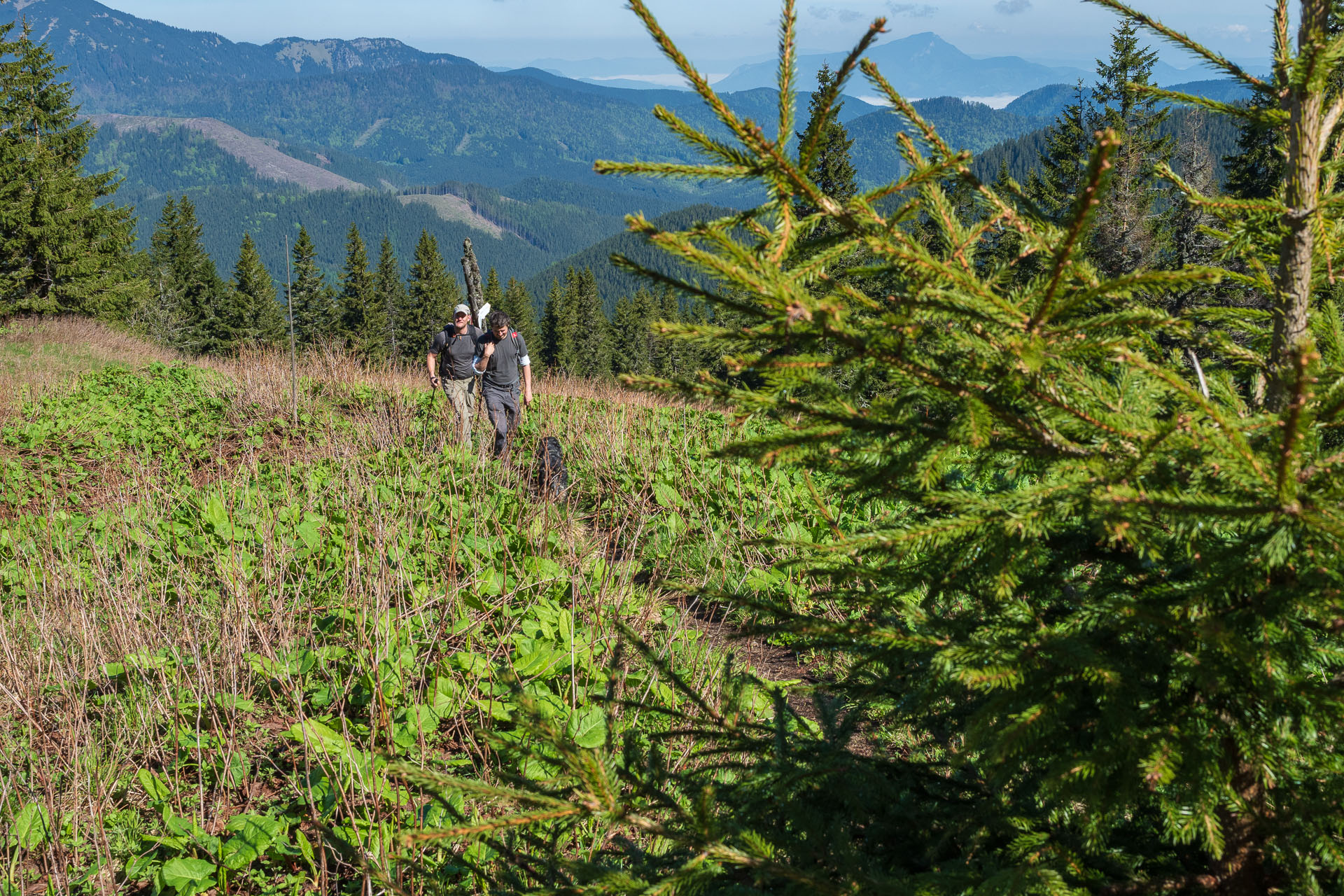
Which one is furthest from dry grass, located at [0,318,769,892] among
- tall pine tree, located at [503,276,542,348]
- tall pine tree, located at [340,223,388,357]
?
tall pine tree, located at [503,276,542,348]

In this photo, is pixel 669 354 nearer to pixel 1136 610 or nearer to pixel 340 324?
pixel 340 324

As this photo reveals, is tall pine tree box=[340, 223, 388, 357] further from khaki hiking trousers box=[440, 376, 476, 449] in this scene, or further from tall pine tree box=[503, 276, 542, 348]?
khaki hiking trousers box=[440, 376, 476, 449]

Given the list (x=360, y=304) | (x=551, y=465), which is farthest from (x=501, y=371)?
(x=360, y=304)

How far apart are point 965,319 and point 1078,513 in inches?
14.0

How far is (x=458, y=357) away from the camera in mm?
7320

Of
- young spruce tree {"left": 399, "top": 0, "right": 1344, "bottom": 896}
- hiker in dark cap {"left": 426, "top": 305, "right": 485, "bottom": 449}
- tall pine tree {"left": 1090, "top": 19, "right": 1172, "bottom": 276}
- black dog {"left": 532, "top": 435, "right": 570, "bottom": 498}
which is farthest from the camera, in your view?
tall pine tree {"left": 1090, "top": 19, "right": 1172, "bottom": 276}

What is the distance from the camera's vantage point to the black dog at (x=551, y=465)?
19.5ft

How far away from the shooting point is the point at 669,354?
6284 centimetres

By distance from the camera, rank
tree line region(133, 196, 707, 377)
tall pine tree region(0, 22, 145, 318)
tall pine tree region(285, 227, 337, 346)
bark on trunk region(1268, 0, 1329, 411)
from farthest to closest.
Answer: tall pine tree region(285, 227, 337, 346) < tree line region(133, 196, 707, 377) < tall pine tree region(0, 22, 145, 318) < bark on trunk region(1268, 0, 1329, 411)

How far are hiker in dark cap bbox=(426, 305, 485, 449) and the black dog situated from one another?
110 cm

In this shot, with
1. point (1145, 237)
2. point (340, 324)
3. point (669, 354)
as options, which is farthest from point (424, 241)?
point (1145, 237)

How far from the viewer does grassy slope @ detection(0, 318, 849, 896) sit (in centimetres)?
245

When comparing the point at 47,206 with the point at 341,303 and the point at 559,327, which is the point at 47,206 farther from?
the point at 559,327

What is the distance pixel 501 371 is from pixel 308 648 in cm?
390
